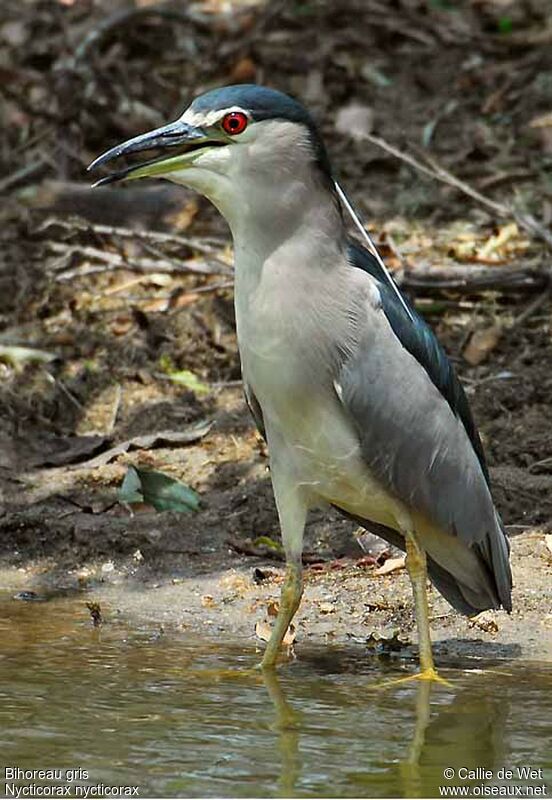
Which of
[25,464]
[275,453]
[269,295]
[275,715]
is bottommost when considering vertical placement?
[25,464]

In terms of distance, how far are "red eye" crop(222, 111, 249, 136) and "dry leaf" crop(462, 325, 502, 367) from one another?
3204 millimetres

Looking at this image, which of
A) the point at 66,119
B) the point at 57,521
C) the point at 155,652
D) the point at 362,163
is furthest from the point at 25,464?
the point at 362,163

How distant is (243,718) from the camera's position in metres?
5.12

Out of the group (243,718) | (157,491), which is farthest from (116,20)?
(243,718)

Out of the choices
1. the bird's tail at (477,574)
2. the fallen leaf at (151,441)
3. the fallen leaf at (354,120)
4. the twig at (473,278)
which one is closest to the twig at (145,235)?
the twig at (473,278)

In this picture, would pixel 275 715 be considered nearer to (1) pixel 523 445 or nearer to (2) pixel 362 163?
(1) pixel 523 445

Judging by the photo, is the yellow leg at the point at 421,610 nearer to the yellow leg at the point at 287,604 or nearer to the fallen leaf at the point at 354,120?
the yellow leg at the point at 287,604

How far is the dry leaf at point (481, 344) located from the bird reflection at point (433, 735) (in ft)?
9.57

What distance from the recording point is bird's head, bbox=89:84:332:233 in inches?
209

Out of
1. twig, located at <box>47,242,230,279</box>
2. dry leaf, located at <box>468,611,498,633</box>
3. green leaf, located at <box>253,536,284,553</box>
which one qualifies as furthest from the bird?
twig, located at <box>47,242,230,279</box>

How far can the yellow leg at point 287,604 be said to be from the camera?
5.72 m

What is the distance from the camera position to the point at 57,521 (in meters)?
7.00

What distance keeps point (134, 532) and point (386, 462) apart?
5.51ft

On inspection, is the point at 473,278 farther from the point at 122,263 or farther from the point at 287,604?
the point at 287,604
